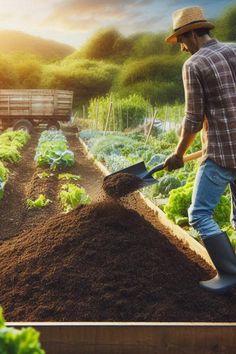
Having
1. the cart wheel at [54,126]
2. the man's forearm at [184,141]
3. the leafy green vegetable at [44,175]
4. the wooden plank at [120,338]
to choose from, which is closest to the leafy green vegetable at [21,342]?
the wooden plank at [120,338]

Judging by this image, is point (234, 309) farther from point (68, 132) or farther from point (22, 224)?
point (68, 132)

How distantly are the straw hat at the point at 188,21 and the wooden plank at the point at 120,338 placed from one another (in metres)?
2.02

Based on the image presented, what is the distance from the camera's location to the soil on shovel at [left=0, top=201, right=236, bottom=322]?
3.91 m

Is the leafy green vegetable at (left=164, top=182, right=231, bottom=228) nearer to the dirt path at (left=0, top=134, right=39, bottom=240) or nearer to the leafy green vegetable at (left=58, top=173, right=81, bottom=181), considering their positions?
the dirt path at (left=0, top=134, right=39, bottom=240)

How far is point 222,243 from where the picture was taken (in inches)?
168

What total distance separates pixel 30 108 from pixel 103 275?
23466 mm

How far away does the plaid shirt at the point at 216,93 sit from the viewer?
410cm

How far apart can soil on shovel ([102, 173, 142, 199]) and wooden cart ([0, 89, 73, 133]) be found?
21.7m

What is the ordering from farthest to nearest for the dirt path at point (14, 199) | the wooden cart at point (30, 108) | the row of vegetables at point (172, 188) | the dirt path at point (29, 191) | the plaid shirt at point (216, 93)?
the wooden cart at point (30, 108) → the dirt path at point (29, 191) → the dirt path at point (14, 199) → the row of vegetables at point (172, 188) → the plaid shirt at point (216, 93)

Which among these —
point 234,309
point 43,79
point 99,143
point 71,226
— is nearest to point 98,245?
point 71,226

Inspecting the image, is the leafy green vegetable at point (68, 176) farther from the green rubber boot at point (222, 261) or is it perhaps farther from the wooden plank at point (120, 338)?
the wooden plank at point (120, 338)

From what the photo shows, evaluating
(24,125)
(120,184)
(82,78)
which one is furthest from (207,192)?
(82,78)

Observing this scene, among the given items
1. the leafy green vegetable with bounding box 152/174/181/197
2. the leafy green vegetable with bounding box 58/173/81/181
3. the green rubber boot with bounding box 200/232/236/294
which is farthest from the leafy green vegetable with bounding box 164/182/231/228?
the leafy green vegetable with bounding box 58/173/81/181

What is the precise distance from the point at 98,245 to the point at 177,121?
59.2 ft
